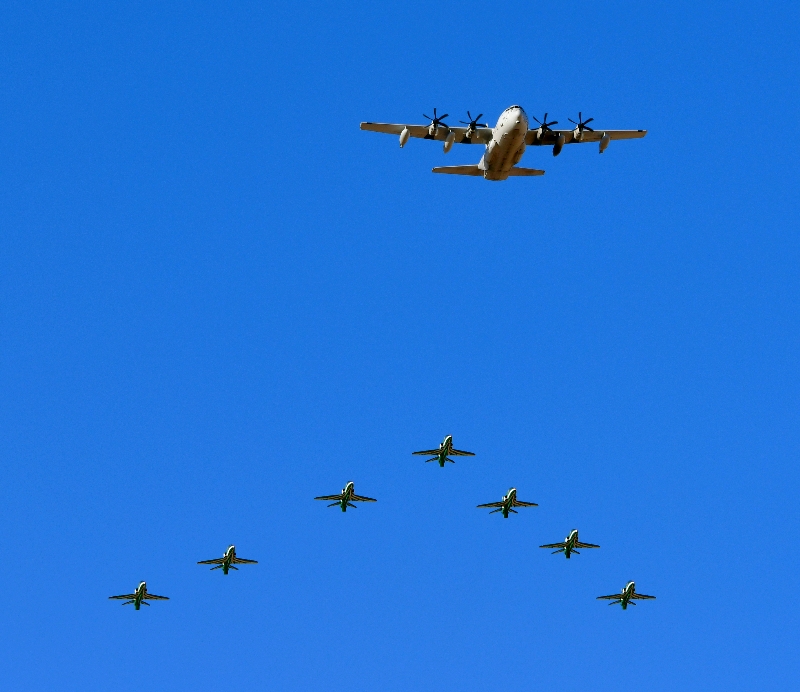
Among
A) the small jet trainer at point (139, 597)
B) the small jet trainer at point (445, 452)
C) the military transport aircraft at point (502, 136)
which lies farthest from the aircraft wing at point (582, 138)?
the small jet trainer at point (139, 597)

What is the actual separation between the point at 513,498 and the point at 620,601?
13055mm

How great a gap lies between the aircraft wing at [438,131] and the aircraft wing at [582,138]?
3.90m

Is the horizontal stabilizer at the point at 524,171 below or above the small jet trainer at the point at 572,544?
above

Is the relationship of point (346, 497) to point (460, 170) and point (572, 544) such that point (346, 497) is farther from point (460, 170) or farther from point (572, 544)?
point (460, 170)

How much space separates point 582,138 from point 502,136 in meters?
14.0

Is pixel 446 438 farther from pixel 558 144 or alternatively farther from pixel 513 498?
pixel 558 144

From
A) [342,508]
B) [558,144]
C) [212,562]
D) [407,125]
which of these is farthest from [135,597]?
Result: [558,144]

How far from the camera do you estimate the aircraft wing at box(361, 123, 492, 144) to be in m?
85.9

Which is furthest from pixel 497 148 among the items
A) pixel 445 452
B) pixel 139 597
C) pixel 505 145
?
pixel 139 597

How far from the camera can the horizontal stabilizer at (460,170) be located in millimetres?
84144

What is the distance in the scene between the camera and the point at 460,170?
8450cm

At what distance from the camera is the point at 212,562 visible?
77.3 metres

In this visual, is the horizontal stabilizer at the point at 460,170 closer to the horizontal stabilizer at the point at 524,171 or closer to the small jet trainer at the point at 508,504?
the horizontal stabilizer at the point at 524,171

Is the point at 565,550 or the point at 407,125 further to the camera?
the point at 407,125
